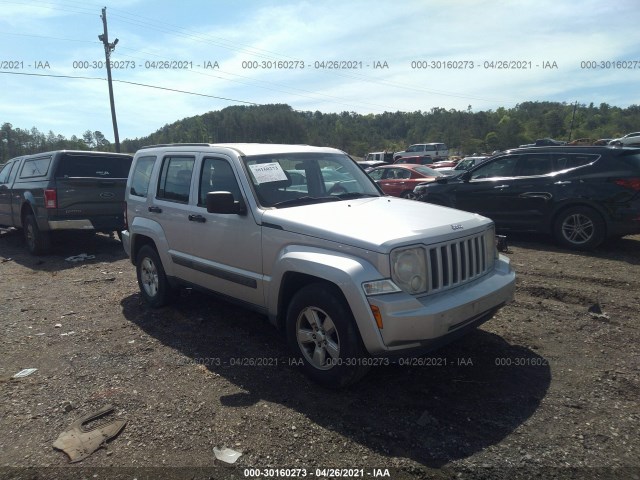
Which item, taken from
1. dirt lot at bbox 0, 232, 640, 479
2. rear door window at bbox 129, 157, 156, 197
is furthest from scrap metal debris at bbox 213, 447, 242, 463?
rear door window at bbox 129, 157, 156, 197

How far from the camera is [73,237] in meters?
11.3

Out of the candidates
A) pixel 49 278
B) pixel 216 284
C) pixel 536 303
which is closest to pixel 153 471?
pixel 216 284

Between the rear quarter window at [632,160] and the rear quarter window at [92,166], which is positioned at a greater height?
the rear quarter window at [92,166]

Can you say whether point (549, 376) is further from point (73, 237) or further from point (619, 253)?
point (73, 237)

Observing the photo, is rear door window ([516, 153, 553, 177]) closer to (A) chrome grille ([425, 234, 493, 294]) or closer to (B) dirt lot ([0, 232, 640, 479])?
(B) dirt lot ([0, 232, 640, 479])

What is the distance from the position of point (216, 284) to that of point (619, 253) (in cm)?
657

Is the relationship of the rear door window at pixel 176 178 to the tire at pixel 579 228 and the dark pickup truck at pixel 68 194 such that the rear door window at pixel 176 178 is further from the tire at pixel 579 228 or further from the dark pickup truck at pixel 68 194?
the tire at pixel 579 228

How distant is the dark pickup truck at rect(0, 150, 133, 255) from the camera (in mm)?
8756

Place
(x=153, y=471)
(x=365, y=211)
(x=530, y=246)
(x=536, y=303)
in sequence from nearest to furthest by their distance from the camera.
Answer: (x=153, y=471) → (x=365, y=211) → (x=536, y=303) → (x=530, y=246)

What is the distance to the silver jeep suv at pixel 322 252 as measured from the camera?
10.7 ft

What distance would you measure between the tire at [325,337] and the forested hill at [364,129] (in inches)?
882

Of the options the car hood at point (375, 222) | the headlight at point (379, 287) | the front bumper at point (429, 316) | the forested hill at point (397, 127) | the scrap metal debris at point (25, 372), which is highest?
the forested hill at point (397, 127)

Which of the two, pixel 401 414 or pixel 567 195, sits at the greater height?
pixel 567 195

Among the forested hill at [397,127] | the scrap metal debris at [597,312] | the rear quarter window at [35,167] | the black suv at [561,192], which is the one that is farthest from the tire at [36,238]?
the forested hill at [397,127]
